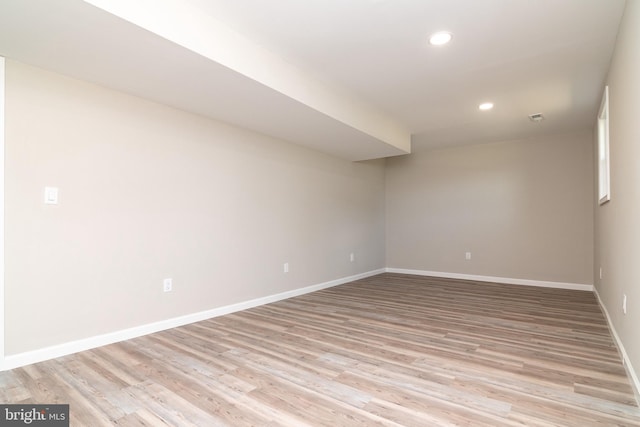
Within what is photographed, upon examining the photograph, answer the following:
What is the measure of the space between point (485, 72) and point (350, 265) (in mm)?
3597

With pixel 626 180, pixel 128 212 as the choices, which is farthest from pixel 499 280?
pixel 128 212

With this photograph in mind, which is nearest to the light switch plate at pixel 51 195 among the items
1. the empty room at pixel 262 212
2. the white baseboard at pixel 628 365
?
the empty room at pixel 262 212

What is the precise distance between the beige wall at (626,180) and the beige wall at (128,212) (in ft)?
10.9

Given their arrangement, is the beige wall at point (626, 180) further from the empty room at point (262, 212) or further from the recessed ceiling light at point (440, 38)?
the recessed ceiling light at point (440, 38)

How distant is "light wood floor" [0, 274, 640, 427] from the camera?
1.78 m

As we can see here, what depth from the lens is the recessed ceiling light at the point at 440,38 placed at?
251 cm

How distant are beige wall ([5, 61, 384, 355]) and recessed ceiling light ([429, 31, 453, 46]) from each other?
7.37ft

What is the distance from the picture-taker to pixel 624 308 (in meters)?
2.42

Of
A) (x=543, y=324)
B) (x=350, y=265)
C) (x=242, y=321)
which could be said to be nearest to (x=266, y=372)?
(x=242, y=321)

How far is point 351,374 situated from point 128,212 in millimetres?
2226

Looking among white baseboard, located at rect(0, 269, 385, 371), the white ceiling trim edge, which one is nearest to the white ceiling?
the white ceiling trim edge

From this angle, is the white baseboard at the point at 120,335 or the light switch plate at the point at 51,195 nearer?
the white baseboard at the point at 120,335

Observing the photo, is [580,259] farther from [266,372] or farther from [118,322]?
[118,322]

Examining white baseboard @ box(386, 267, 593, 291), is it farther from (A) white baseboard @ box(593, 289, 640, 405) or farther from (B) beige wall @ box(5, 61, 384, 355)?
(B) beige wall @ box(5, 61, 384, 355)
